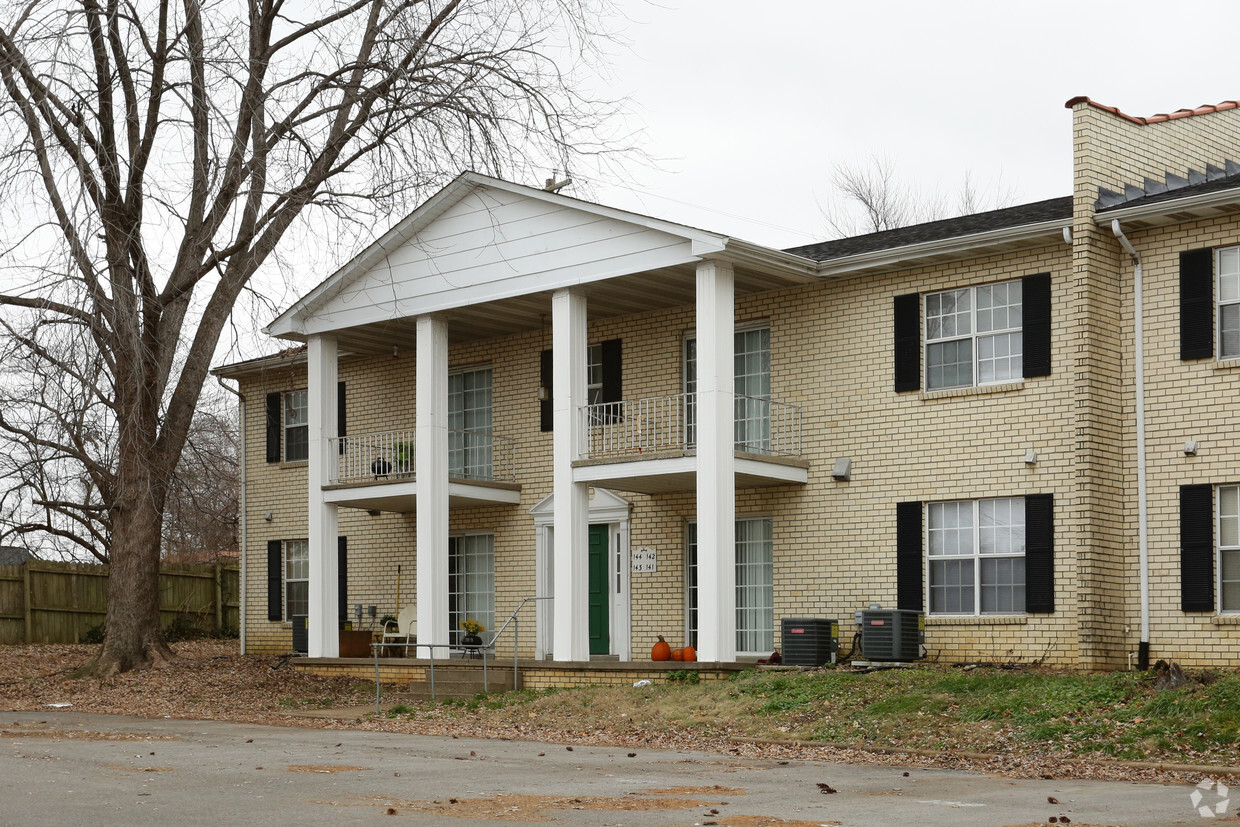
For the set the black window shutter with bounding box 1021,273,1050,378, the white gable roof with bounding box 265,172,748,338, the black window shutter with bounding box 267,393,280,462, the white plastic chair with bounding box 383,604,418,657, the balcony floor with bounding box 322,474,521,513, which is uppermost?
the white gable roof with bounding box 265,172,748,338

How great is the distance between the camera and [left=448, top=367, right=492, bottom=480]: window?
23.7m

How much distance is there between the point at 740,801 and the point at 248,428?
20.3 metres

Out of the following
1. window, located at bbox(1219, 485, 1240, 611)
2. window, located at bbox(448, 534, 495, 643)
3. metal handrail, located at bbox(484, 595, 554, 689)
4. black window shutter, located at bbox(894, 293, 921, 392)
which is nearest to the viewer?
window, located at bbox(1219, 485, 1240, 611)

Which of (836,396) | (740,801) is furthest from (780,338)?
(740,801)

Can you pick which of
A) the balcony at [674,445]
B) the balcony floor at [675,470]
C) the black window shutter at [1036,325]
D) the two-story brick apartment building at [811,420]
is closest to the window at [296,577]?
the two-story brick apartment building at [811,420]

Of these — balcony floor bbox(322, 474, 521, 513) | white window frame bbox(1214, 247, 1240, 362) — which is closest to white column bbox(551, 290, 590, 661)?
balcony floor bbox(322, 474, 521, 513)

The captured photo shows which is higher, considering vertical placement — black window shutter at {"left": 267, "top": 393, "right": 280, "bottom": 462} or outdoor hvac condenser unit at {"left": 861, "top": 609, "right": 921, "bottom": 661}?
black window shutter at {"left": 267, "top": 393, "right": 280, "bottom": 462}

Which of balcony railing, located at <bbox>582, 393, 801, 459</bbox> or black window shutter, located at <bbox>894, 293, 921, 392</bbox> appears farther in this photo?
balcony railing, located at <bbox>582, 393, 801, 459</bbox>

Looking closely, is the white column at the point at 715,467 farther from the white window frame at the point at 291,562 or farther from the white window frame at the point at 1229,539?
the white window frame at the point at 291,562

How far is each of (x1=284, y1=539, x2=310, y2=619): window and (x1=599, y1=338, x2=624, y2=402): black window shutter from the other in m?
8.01

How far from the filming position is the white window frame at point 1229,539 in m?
16.1

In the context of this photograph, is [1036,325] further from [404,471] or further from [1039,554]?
[404,471]

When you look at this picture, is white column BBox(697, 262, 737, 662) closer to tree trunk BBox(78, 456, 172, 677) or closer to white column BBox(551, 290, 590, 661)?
white column BBox(551, 290, 590, 661)

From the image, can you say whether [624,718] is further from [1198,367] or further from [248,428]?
[248,428]
